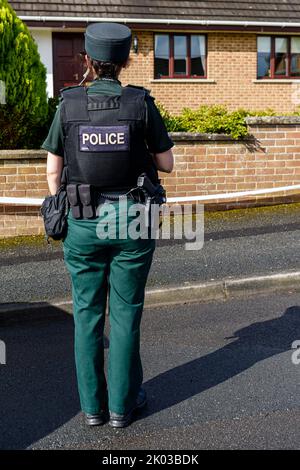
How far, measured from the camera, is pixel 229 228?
29.4ft

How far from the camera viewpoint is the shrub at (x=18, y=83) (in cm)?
870

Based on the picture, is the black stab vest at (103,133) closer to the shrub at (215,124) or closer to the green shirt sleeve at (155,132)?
the green shirt sleeve at (155,132)

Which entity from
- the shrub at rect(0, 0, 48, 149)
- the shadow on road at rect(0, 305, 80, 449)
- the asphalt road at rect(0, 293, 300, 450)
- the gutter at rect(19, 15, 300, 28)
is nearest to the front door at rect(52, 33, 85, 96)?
the gutter at rect(19, 15, 300, 28)

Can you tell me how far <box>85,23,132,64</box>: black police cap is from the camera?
3439 mm

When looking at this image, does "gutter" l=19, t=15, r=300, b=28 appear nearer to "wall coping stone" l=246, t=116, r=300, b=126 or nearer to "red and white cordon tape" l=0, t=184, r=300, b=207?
"wall coping stone" l=246, t=116, r=300, b=126

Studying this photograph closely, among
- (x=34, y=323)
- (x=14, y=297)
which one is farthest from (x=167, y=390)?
(x=14, y=297)

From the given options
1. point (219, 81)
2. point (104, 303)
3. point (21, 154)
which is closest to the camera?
point (104, 303)

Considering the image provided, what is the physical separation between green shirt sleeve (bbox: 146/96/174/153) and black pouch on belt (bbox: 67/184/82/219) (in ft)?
1.58

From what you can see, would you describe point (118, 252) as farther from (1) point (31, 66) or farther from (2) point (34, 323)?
(1) point (31, 66)

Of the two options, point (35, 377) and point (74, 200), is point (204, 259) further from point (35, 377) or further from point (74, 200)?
point (74, 200)

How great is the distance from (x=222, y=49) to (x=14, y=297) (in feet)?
46.1

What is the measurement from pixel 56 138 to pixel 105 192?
39cm

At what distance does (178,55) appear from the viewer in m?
18.4

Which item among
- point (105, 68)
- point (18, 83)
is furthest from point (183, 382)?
point (18, 83)
